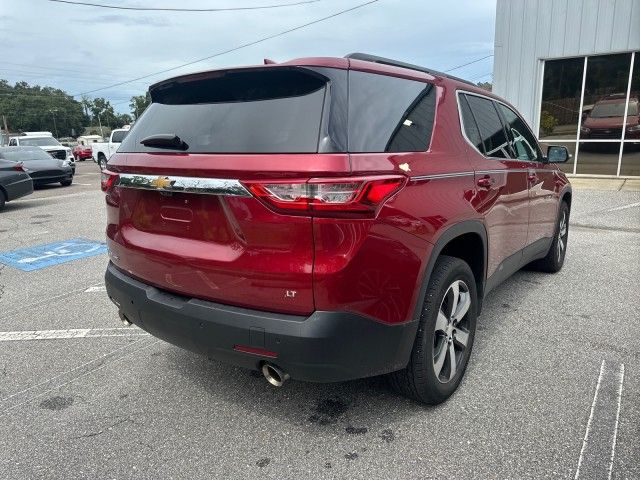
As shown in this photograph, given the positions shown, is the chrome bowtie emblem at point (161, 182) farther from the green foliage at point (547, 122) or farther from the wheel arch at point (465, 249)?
the green foliage at point (547, 122)

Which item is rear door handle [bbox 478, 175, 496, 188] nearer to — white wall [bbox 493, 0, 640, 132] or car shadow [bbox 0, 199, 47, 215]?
car shadow [bbox 0, 199, 47, 215]

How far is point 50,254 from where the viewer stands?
21.6ft

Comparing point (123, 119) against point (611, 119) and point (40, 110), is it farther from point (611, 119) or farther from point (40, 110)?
point (611, 119)

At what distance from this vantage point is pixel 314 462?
7.72 feet

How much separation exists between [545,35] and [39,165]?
15172 millimetres

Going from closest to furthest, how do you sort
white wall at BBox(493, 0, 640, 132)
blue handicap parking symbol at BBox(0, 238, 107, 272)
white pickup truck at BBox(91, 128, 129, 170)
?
1. blue handicap parking symbol at BBox(0, 238, 107, 272)
2. white wall at BBox(493, 0, 640, 132)
3. white pickup truck at BBox(91, 128, 129, 170)

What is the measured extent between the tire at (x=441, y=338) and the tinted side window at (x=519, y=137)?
1.53 meters

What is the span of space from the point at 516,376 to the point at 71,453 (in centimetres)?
256

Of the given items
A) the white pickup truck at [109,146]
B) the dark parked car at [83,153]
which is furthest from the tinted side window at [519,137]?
the dark parked car at [83,153]

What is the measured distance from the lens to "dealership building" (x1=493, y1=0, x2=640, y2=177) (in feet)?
40.3

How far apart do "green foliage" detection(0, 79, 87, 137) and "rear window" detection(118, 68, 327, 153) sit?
3756 inches

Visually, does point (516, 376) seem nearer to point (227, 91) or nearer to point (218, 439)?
point (218, 439)

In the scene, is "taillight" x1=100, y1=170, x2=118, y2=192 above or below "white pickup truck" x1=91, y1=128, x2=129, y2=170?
above

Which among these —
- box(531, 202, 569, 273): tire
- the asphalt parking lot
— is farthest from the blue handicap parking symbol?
box(531, 202, 569, 273): tire
